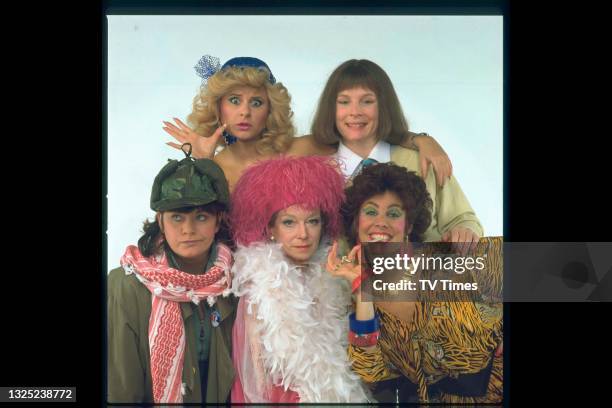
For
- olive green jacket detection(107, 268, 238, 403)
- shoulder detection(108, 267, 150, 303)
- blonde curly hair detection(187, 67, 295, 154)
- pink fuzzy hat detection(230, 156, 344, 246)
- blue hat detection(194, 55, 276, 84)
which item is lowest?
olive green jacket detection(107, 268, 238, 403)

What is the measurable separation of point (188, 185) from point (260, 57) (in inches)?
36.6

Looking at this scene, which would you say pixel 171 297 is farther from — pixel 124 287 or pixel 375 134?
pixel 375 134

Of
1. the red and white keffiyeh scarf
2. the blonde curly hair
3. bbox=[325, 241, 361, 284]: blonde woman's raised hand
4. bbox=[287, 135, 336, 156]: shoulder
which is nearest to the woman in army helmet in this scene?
the red and white keffiyeh scarf

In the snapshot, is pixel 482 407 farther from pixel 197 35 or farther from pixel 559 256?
pixel 197 35

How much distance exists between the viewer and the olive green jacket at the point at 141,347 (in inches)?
153

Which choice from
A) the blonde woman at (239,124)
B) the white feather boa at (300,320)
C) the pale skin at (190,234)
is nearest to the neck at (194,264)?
the pale skin at (190,234)

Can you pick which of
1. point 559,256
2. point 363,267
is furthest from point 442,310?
point 559,256

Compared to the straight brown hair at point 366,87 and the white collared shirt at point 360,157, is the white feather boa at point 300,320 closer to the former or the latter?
the white collared shirt at point 360,157

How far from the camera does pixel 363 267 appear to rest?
3.90m

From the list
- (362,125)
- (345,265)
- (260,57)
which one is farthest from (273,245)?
(260,57)

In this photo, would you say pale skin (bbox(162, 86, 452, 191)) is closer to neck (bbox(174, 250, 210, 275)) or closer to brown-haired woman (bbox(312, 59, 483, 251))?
brown-haired woman (bbox(312, 59, 483, 251))

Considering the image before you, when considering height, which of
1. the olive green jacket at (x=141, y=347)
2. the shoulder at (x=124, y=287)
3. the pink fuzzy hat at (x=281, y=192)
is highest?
the pink fuzzy hat at (x=281, y=192)

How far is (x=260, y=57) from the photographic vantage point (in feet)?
12.8

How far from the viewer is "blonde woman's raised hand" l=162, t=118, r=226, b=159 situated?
3.93 m
